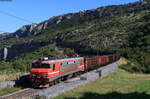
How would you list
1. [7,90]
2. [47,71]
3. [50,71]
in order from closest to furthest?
[7,90] → [47,71] → [50,71]

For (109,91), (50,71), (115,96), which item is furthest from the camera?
(50,71)

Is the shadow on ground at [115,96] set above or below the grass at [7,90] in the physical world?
below

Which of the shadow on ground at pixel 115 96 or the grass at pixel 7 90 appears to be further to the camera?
the grass at pixel 7 90

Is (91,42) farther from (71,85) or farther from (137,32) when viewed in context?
(71,85)

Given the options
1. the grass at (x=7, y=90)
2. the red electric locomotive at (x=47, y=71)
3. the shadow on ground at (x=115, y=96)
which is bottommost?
the shadow on ground at (x=115, y=96)

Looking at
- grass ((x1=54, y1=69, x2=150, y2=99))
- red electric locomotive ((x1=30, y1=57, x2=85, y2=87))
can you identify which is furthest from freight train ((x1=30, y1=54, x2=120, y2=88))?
grass ((x1=54, y1=69, x2=150, y2=99))

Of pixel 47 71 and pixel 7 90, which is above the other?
pixel 47 71

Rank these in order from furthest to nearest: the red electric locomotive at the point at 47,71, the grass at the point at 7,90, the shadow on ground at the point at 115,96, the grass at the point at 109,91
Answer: the red electric locomotive at the point at 47,71
the grass at the point at 7,90
the grass at the point at 109,91
the shadow on ground at the point at 115,96

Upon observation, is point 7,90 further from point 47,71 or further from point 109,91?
point 109,91

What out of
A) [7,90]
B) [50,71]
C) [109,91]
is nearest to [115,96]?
[109,91]

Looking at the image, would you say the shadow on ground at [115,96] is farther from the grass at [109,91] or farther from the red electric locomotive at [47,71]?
the red electric locomotive at [47,71]

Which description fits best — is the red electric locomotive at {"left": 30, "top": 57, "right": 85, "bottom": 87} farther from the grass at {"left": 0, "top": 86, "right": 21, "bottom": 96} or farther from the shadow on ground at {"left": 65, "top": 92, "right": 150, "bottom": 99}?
the shadow on ground at {"left": 65, "top": 92, "right": 150, "bottom": 99}

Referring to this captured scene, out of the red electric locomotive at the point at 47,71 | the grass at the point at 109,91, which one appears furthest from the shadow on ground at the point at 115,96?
the red electric locomotive at the point at 47,71

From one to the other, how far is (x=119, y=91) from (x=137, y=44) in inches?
1840
